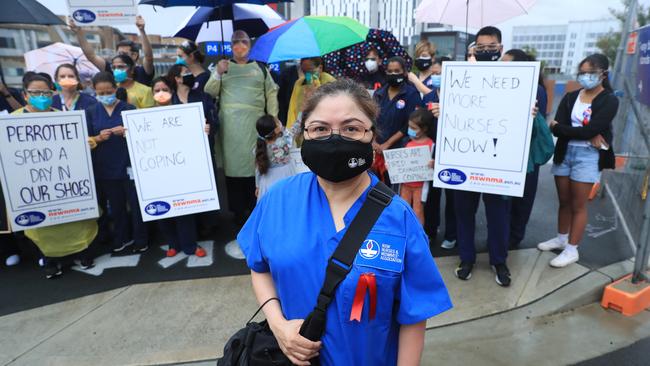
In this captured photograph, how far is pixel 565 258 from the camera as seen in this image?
13.2ft

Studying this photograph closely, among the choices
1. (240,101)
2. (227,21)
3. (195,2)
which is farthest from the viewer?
(227,21)

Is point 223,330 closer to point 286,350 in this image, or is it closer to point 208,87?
point 286,350

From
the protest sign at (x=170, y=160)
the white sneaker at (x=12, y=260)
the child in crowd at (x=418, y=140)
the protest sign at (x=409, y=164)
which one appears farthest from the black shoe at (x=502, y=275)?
the white sneaker at (x=12, y=260)

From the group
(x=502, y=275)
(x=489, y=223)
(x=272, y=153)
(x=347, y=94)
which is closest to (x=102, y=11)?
(x=272, y=153)

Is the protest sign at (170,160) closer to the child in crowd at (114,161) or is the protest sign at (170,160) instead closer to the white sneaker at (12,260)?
the child in crowd at (114,161)

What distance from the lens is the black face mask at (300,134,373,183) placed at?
144 centimetres

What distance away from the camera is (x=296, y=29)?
14.5 feet

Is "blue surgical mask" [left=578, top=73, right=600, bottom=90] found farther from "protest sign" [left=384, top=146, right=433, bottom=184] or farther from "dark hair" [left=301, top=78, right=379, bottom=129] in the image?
"dark hair" [left=301, top=78, right=379, bottom=129]

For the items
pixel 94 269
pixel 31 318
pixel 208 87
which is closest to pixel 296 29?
pixel 208 87

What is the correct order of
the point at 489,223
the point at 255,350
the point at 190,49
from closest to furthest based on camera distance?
1. the point at 255,350
2. the point at 489,223
3. the point at 190,49

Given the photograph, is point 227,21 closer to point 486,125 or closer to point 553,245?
point 486,125

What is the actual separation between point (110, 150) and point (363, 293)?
3904 mm

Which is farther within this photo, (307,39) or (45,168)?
(307,39)

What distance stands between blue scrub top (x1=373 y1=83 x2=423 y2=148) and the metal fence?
1967mm
